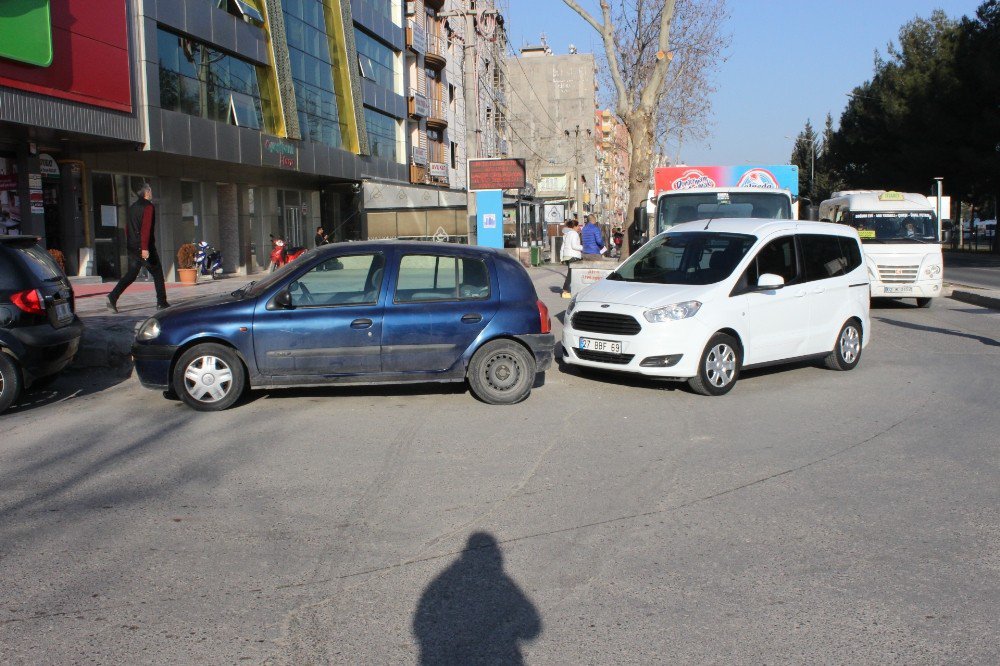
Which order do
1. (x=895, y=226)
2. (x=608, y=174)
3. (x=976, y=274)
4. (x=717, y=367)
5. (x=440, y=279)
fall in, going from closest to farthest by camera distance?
(x=440, y=279), (x=717, y=367), (x=895, y=226), (x=976, y=274), (x=608, y=174)

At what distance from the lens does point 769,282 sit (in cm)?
966

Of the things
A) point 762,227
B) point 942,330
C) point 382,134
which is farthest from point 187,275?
point 382,134

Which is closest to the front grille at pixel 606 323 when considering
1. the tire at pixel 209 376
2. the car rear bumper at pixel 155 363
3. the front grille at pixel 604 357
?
the front grille at pixel 604 357

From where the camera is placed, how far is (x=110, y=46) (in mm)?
21203

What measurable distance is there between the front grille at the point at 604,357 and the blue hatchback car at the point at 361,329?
2.45 ft

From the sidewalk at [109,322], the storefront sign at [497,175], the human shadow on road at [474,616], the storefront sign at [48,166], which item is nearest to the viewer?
the human shadow on road at [474,616]

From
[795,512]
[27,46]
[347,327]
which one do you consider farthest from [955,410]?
[27,46]

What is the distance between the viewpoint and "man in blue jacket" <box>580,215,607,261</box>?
23772 mm

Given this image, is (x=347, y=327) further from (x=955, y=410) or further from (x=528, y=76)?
(x=528, y=76)

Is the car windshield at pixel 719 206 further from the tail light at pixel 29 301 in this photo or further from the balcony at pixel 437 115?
the balcony at pixel 437 115

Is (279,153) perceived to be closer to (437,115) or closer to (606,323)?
(437,115)

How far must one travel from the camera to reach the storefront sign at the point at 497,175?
3394 centimetres

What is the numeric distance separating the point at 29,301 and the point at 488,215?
26.2 m

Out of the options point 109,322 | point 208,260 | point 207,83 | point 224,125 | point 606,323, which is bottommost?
point 109,322
